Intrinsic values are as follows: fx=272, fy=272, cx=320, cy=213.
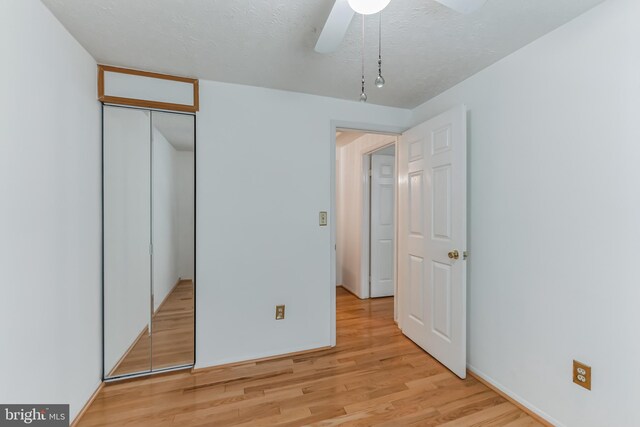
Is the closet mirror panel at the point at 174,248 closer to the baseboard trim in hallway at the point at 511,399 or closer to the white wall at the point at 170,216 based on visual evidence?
the white wall at the point at 170,216

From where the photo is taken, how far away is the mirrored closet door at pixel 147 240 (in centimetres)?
192

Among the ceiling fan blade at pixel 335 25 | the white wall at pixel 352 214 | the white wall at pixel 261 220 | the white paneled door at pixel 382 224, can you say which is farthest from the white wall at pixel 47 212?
the white paneled door at pixel 382 224

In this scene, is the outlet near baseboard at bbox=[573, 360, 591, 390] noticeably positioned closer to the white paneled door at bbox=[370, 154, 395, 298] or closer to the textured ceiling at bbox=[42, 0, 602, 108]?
the textured ceiling at bbox=[42, 0, 602, 108]

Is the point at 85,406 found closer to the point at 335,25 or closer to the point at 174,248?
the point at 174,248

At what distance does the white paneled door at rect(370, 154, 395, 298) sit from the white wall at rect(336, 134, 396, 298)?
0.13 meters

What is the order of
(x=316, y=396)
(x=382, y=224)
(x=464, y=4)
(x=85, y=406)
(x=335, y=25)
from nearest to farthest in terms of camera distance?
1. (x=464, y=4)
2. (x=335, y=25)
3. (x=85, y=406)
4. (x=316, y=396)
5. (x=382, y=224)

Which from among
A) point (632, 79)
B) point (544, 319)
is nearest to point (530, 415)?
point (544, 319)

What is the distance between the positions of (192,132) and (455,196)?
2.06m

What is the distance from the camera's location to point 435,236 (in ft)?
7.38

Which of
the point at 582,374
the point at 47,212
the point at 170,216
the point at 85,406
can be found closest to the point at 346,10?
the point at 47,212

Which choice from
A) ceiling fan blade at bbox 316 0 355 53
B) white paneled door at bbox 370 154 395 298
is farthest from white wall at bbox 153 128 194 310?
white paneled door at bbox 370 154 395 298

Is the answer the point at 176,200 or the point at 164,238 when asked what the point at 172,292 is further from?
the point at 176,200

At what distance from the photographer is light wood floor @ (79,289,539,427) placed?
5.25 ft

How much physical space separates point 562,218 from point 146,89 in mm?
2791
